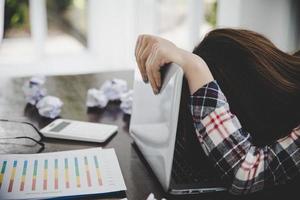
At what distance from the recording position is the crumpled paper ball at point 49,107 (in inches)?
46.9

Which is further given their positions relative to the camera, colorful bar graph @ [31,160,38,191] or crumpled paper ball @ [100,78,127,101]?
crumpled paper ball @ [100,78,127,101]

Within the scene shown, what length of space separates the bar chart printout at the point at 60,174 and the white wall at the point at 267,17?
2.17 metres

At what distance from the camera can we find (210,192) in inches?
32.3

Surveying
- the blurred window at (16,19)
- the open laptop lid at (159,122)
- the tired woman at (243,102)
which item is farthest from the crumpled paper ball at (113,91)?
the blurred window at (16,19)

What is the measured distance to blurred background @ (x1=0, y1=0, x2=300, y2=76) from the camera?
317cm

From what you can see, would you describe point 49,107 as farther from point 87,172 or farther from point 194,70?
point 194,70

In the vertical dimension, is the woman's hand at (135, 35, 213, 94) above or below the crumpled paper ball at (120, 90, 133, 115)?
above

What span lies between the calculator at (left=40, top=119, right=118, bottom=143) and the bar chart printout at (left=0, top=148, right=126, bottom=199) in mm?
94

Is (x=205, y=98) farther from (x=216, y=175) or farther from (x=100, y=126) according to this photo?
(x=100, y=126)

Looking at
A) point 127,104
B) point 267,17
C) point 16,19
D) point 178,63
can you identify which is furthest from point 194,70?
point 16,19

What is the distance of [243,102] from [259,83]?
0.05 m

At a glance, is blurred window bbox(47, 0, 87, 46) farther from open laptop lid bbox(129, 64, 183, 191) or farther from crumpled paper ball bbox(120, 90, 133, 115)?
open laptop lid bbox(129, 64, 183, 191)

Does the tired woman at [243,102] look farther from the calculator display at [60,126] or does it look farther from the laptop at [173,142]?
the calculator display at [60,126]

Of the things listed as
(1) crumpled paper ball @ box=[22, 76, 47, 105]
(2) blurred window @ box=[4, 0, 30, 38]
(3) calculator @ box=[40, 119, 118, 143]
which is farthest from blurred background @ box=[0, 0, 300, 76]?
(3) calculator @ box=[40, 119, 118, 143]
